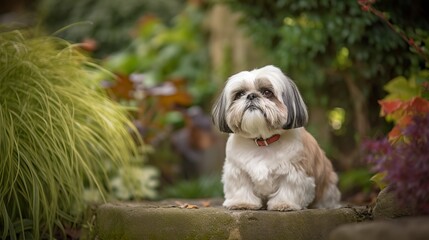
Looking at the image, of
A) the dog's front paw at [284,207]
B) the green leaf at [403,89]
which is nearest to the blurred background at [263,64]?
the green leaf at [403,89]

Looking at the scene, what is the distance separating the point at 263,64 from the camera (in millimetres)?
7238

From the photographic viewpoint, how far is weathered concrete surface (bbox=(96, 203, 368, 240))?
324 centimetres

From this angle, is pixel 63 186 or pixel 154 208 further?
pixel 63 186

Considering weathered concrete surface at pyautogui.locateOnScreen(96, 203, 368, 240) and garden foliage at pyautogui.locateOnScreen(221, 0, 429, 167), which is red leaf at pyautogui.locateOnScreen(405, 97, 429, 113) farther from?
weathered concrete surface at pyautogui.locateOnScreen(96, 203, 368, 240)

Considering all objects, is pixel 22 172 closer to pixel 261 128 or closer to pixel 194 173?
pixel 261 128

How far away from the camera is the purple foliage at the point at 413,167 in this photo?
2654mm

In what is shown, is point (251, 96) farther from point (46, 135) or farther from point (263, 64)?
point (263, 64)

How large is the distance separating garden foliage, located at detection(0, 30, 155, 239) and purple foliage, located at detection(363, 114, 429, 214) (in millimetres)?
2181

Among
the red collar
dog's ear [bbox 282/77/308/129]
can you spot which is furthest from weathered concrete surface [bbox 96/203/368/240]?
dog's ear [bbox 282/77/308/129]

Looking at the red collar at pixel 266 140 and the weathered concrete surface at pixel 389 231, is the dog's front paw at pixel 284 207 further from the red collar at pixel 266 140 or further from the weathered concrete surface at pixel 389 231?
the weathered concrete surface at pixel 389 231

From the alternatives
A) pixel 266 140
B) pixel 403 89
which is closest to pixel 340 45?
pixel 403 89

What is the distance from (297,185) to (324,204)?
0.50 m

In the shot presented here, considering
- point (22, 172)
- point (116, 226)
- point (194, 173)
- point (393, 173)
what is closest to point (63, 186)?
point (22, 172)

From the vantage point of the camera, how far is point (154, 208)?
136 inches
